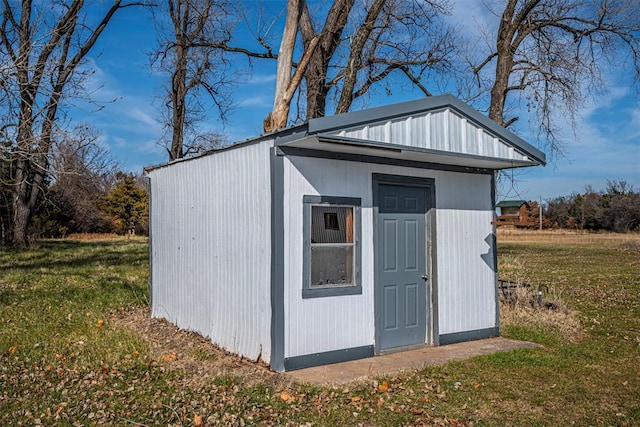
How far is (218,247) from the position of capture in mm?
7297

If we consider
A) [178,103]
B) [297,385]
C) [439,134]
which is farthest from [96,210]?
[297,385]

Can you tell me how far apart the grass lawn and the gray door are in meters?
0.93

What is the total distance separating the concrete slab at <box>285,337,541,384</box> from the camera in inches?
231

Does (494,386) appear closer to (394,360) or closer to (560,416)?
(560,416)

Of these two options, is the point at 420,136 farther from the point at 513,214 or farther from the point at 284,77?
the point at 284,77

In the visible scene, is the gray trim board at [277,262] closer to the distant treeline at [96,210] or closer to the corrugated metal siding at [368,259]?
the corrugated metal siding at [368,259]

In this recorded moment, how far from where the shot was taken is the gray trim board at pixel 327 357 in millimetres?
6078

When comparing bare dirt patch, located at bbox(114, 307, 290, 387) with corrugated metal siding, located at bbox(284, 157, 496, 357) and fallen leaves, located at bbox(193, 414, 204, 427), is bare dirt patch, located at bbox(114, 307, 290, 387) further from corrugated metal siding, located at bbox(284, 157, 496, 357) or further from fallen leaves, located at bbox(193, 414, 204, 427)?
fallen leaves, located at bbox(193, 414, 204, 427)

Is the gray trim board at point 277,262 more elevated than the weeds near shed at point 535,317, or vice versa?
the gray trim board at point 277,262

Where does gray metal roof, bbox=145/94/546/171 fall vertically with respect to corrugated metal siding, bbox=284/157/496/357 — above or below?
above

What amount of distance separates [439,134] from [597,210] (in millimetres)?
50756

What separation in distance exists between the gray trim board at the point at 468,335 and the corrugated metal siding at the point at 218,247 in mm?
2679

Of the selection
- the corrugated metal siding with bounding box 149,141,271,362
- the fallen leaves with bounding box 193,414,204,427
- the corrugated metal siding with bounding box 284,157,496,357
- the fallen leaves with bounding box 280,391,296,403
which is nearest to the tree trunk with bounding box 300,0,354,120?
the corrugated metal siding with bounding box 149,141,271,362

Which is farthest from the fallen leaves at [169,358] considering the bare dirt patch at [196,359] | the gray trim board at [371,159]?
the gray trim board at [371,159]
